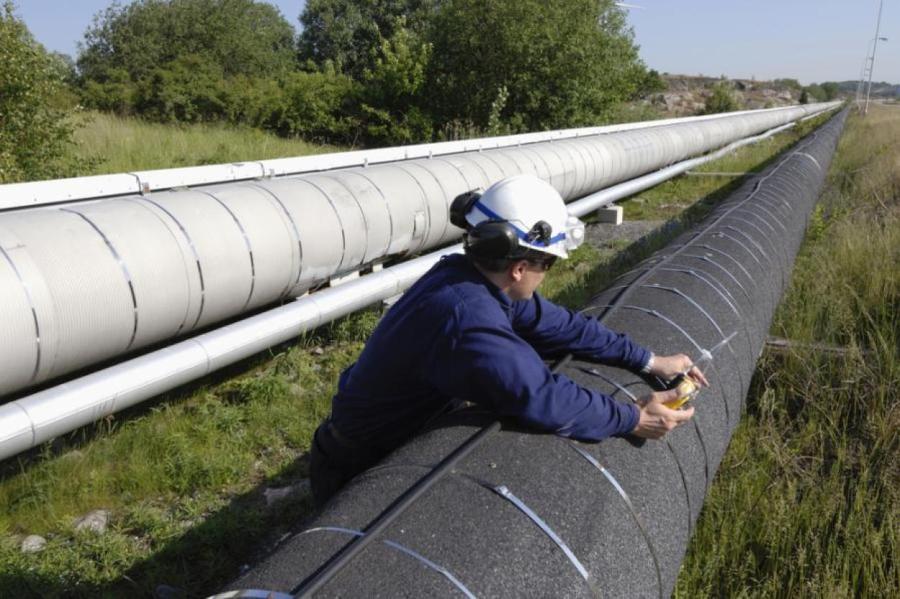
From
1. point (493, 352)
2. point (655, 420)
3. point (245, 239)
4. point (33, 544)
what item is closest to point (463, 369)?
point (493, 352)

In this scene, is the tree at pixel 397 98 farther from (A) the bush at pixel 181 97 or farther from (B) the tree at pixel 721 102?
(B) the tree at pixel 721 102

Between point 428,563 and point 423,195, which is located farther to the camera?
point 423,195

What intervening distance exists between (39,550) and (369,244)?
3.35m

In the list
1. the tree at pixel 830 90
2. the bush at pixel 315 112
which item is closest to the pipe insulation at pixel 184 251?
the bush at pixel 315 112

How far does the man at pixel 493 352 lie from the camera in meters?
2.18

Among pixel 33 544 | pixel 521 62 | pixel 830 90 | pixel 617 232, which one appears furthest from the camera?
pixel 830 90

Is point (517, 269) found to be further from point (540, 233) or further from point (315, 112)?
point (315, 112)

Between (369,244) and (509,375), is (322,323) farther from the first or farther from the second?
(509,375)

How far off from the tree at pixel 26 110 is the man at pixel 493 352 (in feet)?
18.7

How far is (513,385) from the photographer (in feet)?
7.01

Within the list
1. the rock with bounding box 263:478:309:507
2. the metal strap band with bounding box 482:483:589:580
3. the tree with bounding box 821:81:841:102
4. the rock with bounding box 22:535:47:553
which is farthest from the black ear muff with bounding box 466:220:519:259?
the tree with bounding box 821:81:841:102

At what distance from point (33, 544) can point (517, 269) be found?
272cm

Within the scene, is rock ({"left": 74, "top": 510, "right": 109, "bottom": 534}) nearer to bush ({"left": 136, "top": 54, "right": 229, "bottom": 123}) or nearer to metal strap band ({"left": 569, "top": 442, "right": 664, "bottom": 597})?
metal strap band ({"left": 569, "top": 442, "right": 664, "bottom": 597})

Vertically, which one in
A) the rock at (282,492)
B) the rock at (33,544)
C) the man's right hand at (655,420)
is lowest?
the rock at (282,492)
